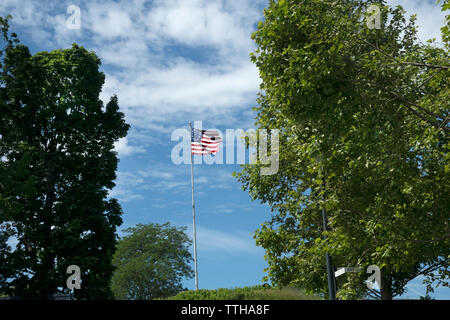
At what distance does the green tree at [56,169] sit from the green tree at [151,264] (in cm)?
2277

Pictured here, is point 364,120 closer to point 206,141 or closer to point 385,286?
point 385,286

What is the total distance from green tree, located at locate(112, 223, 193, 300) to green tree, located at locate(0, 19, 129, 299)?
22.8 m

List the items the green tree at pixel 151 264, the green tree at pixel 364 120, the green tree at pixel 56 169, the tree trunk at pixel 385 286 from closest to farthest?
the green tree at pixel 364 120 < the tree trunk at pixel 385 286 < the green tree at pixel 56 169 < the green tree at pixel 151 264

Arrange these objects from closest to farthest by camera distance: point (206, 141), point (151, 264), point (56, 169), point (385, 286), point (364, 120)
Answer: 1. point (364, 120)
2. point (385, 286)
3. point (56, 169)
4. point (206, 141)
5. point (151, 264)

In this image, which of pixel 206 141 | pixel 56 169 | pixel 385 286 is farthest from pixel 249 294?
pixel 56 169

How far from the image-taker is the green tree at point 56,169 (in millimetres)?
25094

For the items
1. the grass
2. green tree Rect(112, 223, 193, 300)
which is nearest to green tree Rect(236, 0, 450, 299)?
the grass

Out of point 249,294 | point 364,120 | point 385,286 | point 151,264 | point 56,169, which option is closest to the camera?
point 364,120

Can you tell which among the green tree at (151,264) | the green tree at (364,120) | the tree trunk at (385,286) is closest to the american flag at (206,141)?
the tree trunk at (385,286)

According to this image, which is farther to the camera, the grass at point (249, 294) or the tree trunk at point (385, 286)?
the tree trunk at point (385, 286)

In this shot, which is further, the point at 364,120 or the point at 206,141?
the point at 206,141

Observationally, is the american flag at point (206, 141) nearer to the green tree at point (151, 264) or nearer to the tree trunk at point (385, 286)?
the tree trunk at point (385, 286)

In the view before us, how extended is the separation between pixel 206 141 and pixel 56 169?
10290 millimetres

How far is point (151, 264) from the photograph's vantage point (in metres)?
50.1
